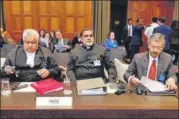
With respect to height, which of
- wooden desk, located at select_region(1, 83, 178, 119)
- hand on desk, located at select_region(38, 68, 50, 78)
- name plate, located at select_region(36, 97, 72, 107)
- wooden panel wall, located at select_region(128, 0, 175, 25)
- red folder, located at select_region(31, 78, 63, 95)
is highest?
wooden panel wall, located at select_region(128, 0, 175, 25)

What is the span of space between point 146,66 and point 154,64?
83 mm

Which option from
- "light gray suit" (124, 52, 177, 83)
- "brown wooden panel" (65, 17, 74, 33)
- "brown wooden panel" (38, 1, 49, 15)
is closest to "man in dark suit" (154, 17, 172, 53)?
"light gray suit" (124, 52, 177, 83)

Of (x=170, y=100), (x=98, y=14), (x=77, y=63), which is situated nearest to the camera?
(x=170, y=100)

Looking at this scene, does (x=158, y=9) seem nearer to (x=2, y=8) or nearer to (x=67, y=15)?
(x=67, y=15)

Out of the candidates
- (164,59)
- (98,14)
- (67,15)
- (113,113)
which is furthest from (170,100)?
(67,15)

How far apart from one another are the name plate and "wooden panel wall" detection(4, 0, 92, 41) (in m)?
8.36

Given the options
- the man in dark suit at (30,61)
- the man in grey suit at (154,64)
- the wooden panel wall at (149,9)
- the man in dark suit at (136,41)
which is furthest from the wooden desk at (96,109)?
the wooden panel wall at (149,9)

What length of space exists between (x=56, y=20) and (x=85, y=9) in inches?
42.5

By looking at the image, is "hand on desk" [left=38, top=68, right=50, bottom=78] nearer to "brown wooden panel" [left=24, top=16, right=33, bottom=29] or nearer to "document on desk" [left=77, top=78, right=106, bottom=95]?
"document on desk" [left=77, top=78, right=106, bottom=95]

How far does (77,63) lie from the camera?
3.58m

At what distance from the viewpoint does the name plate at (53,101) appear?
216 centimetres

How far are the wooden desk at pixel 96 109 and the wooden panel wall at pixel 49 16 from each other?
8.37 m

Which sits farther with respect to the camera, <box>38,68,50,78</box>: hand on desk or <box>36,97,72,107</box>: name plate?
<box>38,68,50,78</box>: hand on desk

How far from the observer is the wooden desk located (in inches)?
81.8
